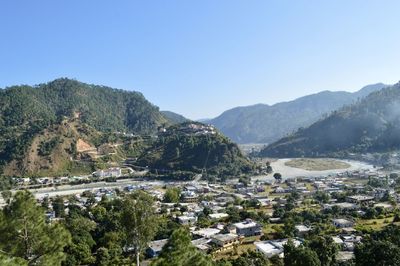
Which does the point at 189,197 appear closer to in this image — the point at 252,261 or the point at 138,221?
the point at 252,261

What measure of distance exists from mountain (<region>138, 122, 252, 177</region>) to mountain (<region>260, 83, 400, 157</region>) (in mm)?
47238

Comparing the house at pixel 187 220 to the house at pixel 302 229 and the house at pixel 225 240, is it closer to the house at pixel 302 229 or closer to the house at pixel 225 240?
the house at pixel 225 240

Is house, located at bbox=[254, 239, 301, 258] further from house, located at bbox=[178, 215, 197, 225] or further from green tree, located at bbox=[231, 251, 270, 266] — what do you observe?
house, located at bbox=[178, 215, 197, 225]

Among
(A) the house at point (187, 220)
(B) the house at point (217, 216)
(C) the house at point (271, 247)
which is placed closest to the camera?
(C) the house at point (271, 247)

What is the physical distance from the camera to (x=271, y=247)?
3478 centimetres

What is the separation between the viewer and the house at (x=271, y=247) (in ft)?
109

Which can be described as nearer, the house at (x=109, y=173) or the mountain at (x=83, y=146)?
the house at (x=109, y=173)

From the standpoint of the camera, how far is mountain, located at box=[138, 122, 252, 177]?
103812 mm

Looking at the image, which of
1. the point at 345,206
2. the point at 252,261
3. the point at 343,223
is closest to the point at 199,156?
the point at 345,206

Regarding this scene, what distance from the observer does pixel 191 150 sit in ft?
368

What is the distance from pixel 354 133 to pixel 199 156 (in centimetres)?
7083

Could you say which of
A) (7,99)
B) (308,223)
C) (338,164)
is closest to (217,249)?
(308,223)

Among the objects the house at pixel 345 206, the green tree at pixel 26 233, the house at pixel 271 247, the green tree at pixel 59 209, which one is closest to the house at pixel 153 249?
the house at pixel 271 247

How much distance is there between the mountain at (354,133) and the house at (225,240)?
347ft
